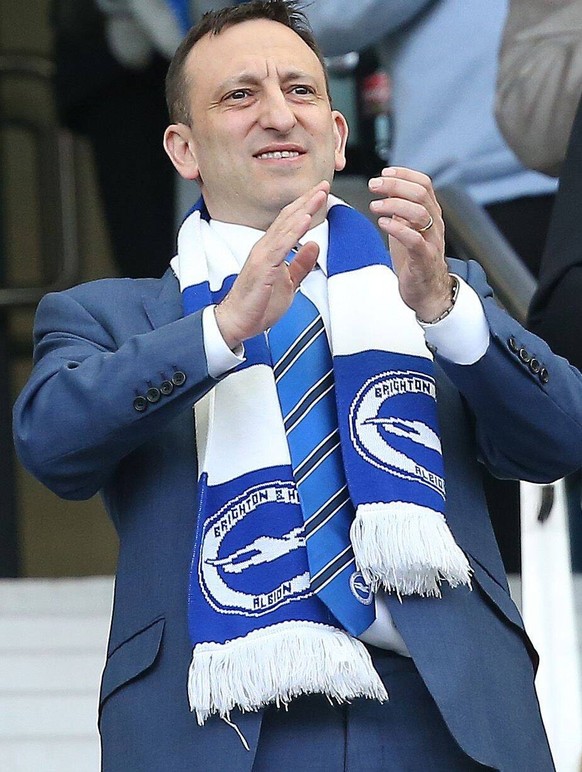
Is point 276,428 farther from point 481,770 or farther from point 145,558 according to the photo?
point 481,770

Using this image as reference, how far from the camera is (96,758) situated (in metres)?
3.62

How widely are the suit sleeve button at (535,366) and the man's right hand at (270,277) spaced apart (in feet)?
1.05

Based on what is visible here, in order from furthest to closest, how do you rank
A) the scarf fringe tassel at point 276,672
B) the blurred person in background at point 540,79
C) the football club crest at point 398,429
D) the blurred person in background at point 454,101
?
1. the blurred person in background at point 454,101
2. the blurred person in background at point 540,79
3. the football club crest at point 398,429
4. the scarf fringe tassel at point 276,672

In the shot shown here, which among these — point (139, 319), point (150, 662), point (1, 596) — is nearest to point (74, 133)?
point (1, 596)

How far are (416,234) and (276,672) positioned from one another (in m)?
0.58

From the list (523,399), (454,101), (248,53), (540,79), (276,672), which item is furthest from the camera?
(454,101)

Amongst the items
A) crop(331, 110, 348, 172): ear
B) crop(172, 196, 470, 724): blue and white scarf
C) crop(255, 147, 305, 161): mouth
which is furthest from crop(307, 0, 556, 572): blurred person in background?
crop(172, 196, 470, 724): blue and white scarf

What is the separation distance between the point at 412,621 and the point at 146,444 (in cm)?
45

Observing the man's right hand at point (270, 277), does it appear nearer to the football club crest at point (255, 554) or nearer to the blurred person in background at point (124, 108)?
the football club crest at point (255, 554)

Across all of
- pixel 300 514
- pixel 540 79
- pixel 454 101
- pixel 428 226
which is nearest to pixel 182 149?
pixel 428 226

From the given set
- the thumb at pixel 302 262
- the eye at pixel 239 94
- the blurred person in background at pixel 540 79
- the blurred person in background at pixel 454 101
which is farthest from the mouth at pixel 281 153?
the blurred person in background at pixel 454 101

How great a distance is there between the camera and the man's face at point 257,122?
2.29 meters

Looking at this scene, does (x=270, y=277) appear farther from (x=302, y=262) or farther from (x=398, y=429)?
(x=398, y=429)

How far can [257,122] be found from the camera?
2303 millimetres
